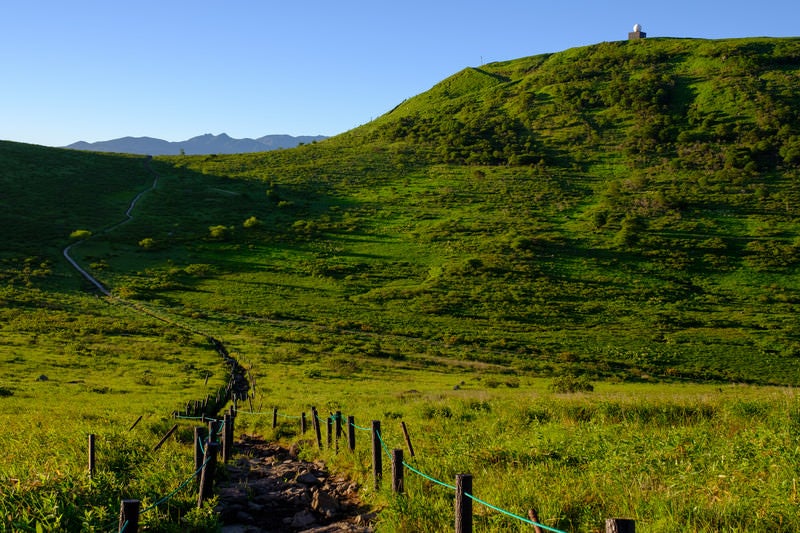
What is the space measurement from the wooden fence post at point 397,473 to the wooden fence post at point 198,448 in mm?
3968

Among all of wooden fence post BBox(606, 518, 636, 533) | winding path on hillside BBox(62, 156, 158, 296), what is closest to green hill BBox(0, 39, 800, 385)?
winding path on hillside BBox(62, 156, 158, 296)

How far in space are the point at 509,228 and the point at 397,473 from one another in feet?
285

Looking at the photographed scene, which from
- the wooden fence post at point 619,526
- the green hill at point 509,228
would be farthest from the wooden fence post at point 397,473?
the green hill at point 509,228

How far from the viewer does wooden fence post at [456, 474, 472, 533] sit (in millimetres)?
6617

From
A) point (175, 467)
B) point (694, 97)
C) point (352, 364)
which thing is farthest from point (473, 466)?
point (694, 97)

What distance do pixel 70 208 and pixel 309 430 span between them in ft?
337

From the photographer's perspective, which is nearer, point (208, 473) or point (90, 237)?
point (208, 473)

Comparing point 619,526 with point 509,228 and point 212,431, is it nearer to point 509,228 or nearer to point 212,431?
point 212,431

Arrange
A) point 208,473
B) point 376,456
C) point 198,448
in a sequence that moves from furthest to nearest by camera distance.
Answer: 1. point 198,448
2. point 376,456
3. point 208,473

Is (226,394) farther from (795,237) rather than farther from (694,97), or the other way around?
(694,97)

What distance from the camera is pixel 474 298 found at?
7056 cm

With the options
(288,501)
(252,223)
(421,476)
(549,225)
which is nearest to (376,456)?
(421,476)

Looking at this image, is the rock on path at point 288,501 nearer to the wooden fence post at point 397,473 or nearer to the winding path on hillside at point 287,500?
the winding path on hillside at point 287,500

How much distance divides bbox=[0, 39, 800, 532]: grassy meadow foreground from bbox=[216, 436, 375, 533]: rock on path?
564 millimetres
